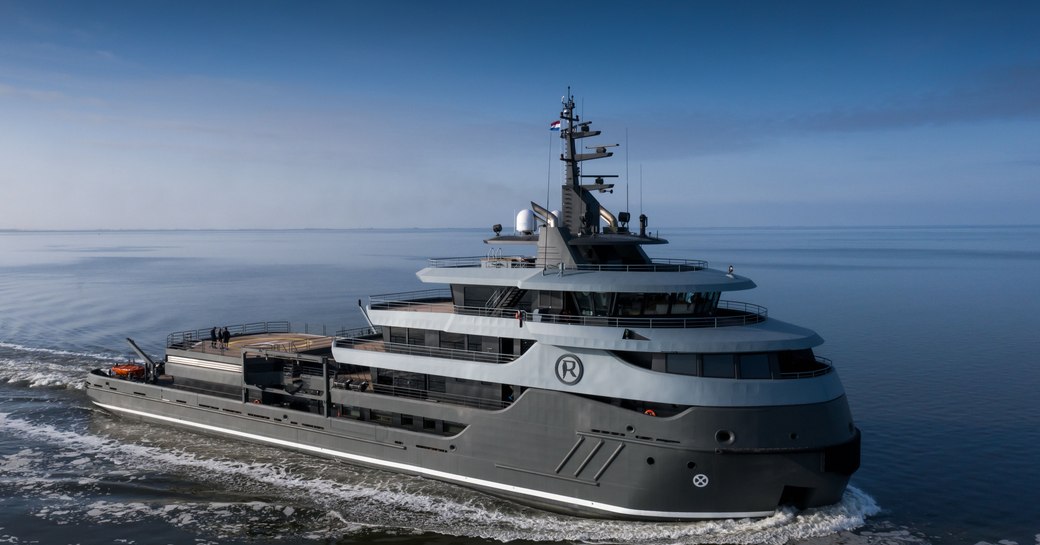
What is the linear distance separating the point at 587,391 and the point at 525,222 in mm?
7153

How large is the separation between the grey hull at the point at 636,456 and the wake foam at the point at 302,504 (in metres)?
0.46

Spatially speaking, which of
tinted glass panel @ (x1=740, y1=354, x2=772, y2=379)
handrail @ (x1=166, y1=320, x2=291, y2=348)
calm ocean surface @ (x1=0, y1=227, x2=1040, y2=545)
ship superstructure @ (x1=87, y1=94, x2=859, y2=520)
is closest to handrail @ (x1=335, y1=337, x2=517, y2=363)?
ship superstructure @ (x1=87, y1=94, x2=859, y2=520)

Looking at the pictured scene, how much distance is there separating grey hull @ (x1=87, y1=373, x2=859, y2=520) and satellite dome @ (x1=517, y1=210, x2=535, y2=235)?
642 centimetres

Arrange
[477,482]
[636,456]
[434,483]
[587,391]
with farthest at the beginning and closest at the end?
[434,483]
[477,482]
[587,391]
[636,456]

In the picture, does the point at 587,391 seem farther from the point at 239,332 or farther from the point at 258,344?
the point at 239,332

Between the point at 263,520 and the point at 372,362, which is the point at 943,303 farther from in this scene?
the point at 263,520

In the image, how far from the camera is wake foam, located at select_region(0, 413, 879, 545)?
1702 cm

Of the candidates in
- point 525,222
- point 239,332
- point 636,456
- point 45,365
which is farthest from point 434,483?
point 45,365

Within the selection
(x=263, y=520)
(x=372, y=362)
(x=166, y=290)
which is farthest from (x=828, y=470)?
(x=166, y=290)

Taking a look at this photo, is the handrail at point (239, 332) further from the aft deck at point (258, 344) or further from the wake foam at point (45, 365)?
the wake foam at point (45, 365)

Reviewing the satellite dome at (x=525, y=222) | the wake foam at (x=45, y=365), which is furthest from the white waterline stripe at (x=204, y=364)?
the satellite dome at (x=525, y=222)

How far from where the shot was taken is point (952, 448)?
2280 cm

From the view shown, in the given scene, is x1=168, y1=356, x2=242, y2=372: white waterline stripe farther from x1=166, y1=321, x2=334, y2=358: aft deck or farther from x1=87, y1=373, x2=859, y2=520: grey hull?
x1=87, y1=373, x2=859, y2=520: grey hull

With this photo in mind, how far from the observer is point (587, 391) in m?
17.7
